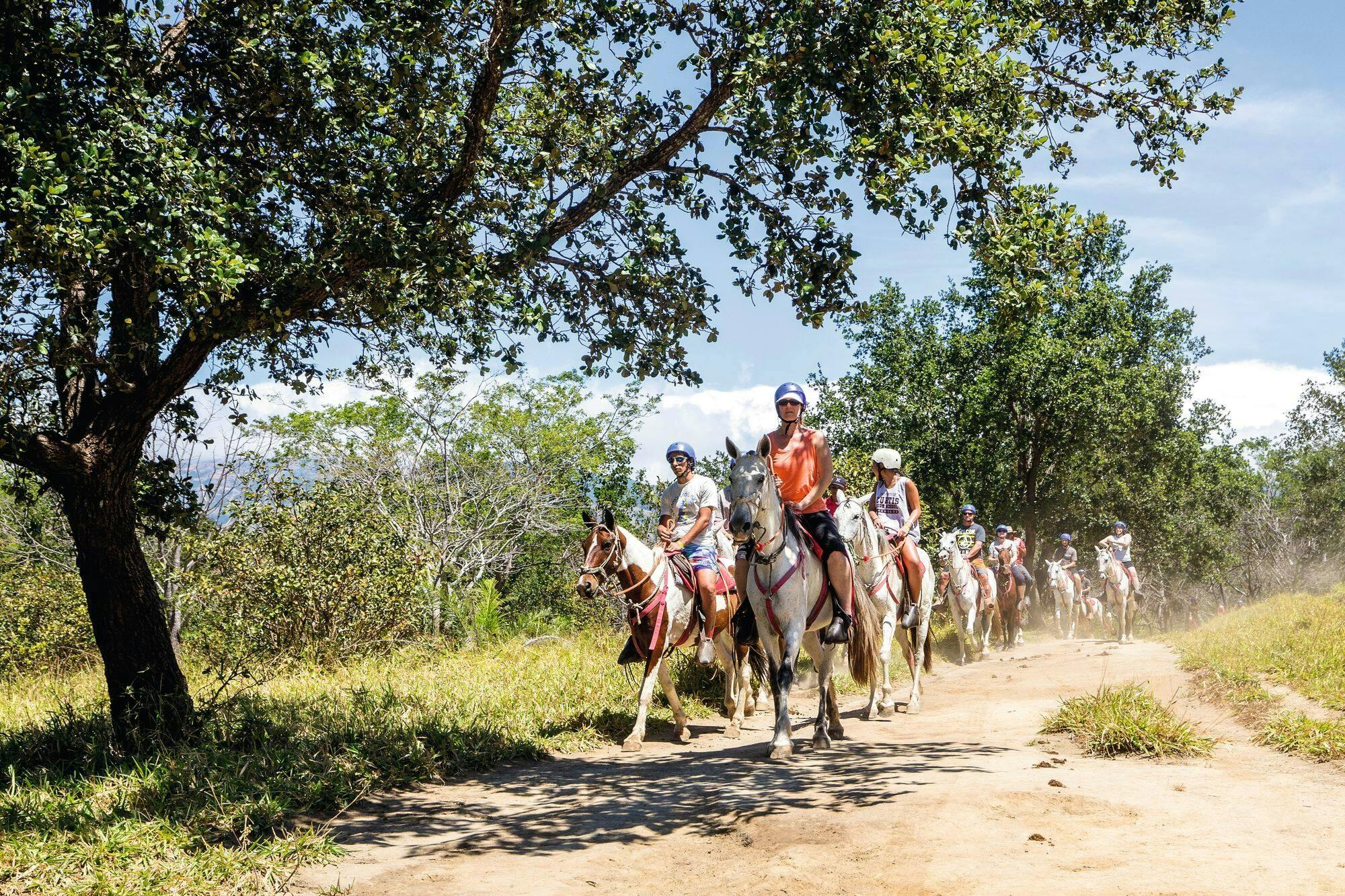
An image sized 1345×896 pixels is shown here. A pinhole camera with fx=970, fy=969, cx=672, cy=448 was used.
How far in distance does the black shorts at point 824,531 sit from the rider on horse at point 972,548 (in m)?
9.65

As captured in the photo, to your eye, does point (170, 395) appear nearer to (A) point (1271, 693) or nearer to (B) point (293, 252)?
(B) point (293, 252)

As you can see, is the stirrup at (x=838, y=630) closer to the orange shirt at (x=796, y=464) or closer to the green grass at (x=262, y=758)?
the orange shirt at (x=796, y=464)

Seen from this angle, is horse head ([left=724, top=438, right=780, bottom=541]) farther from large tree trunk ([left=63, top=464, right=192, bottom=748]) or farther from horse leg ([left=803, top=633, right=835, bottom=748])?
large tree trunk ([left=63, top=464, right=192, bottom=748])

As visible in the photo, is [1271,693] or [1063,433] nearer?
[1271,693]

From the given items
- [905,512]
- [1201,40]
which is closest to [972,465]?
[905,512]

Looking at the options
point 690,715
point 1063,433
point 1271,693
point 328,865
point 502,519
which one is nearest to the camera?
point 328,865

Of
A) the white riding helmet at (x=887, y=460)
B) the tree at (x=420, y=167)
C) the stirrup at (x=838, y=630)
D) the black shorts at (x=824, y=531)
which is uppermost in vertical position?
the tree at (x=420, y=167)

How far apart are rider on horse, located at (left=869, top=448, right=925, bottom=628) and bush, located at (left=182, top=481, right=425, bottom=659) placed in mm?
7529

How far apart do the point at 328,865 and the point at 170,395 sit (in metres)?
4.66

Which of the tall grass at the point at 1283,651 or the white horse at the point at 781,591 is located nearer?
the white horse at the point at 781,591

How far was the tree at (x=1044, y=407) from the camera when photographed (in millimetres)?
28234

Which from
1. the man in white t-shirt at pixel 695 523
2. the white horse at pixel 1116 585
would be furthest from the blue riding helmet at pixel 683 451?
the white horse at pixel 1116 585

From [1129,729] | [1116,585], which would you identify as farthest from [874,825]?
[1116,585]

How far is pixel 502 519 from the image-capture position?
24.5 m
